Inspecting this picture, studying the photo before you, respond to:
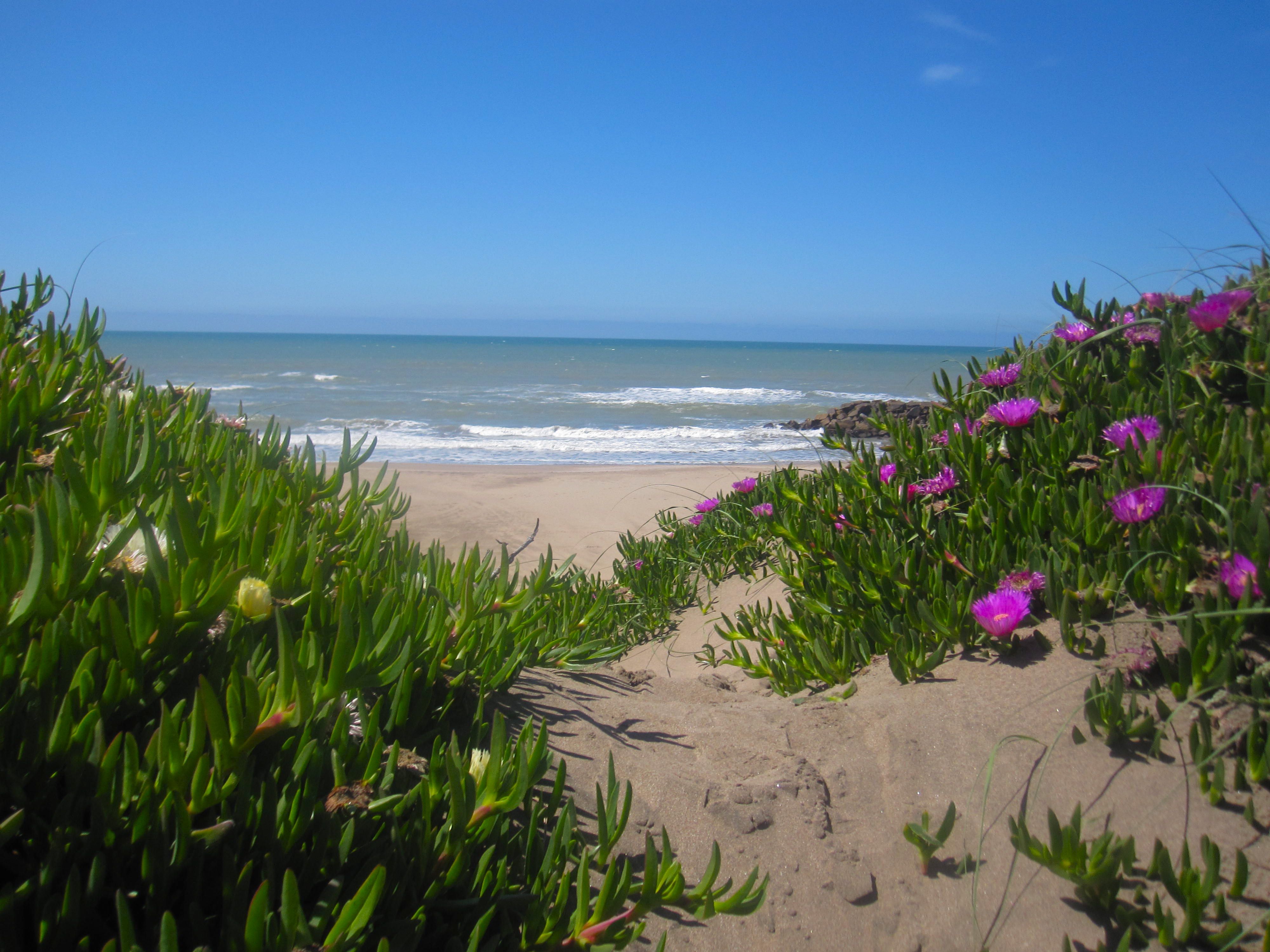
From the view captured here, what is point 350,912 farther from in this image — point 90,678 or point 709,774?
point 709,774

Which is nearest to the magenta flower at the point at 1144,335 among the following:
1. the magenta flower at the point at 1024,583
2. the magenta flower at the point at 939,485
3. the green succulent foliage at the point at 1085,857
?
the magenta flower at the point at 939,485

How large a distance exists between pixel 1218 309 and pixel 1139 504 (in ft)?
1.99

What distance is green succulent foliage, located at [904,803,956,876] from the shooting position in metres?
1.15

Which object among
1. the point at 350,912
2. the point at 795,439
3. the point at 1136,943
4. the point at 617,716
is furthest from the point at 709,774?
the point at 795,439

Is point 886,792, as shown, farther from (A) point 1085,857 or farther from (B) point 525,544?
(B) point 525,544

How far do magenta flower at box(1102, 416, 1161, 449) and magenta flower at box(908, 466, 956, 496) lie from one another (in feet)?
1.25

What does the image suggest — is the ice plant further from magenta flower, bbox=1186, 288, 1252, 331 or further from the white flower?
the white flower

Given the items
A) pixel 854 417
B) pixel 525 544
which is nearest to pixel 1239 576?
pixel 525 544

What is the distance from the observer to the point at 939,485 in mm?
1980

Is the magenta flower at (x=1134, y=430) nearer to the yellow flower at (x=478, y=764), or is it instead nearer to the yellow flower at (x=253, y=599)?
the yellow flower at (x=478, y=764)

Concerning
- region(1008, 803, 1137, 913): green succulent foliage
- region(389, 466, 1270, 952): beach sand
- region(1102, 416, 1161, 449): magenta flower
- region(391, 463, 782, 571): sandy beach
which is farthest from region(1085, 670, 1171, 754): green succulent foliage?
region(391, 463, 782, 571): sandy beach

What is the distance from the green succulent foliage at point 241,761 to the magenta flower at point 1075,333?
1.79 m

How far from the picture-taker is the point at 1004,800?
122cm

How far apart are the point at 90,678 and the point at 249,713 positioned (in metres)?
0.19
